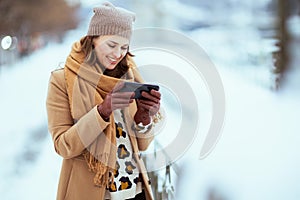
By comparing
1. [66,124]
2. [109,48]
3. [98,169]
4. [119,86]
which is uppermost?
[109,48]

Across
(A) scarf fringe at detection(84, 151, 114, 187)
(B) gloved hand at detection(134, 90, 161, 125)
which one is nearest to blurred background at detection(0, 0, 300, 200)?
(B) gloved hand at detection(134, 90, 161, 125)

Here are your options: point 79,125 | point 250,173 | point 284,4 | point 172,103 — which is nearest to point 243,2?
point 284,4

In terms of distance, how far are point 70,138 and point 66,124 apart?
0.05 meters

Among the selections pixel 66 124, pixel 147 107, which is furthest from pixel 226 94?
pixel 66 124

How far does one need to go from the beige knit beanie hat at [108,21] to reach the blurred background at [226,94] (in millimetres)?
189

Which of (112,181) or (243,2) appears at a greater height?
(243,2)

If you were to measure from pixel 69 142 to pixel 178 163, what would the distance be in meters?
0.42

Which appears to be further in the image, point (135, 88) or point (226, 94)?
point (226, 94)

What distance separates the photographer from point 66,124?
3.68ft

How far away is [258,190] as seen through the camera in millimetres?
1363

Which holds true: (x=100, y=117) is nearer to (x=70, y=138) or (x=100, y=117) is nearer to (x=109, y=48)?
(x=70, y=138)

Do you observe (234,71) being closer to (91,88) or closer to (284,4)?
(284,4)

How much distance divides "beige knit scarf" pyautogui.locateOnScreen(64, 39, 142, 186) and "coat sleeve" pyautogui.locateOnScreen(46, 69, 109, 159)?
0.06 ft

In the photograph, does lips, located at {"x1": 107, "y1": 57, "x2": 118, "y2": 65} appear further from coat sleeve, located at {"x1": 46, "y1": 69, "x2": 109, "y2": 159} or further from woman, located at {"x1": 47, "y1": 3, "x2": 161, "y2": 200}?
coat sleeve, located at {"x1": 46, "y1": 69, "x2": 109, "y2": 159}
